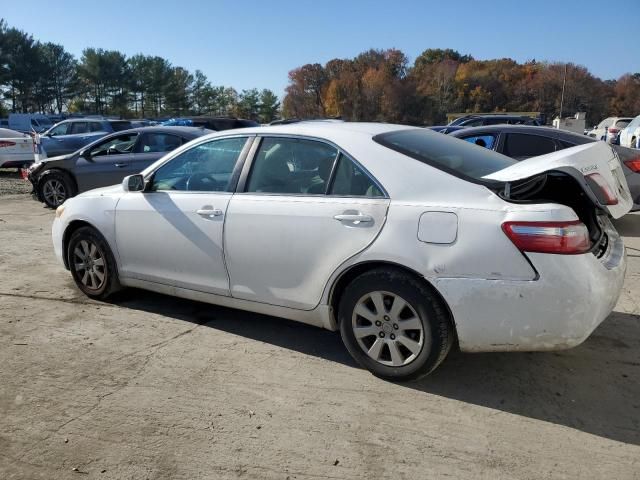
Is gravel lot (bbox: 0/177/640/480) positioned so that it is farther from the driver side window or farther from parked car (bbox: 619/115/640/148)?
parked car (bbox: 619/115/640/148)

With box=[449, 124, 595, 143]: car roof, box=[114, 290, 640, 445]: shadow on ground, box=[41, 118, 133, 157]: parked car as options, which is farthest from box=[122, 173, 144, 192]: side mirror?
box=[41, 118, 133, 157]: parked car

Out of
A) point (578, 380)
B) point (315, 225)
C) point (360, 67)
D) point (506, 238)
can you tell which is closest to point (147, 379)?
point (315, 225)

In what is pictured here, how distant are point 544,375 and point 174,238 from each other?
2787 mm

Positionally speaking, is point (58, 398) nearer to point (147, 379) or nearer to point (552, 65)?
point (147, 379)

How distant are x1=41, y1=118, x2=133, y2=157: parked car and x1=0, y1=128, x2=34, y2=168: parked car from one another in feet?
1.95

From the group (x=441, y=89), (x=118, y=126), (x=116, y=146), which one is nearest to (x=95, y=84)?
(x=441, y=89)

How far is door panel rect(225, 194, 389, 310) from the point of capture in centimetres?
334

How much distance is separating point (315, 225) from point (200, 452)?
1.48 meters

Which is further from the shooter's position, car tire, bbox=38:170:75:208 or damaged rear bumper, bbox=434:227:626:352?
car tire, bbox=38:170:75:208

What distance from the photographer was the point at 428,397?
3268 mm

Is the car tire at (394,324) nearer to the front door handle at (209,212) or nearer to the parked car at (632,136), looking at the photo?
the front door handle at (209,212)

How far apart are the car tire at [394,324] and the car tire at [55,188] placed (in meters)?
8.57

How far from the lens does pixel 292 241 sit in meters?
3.56

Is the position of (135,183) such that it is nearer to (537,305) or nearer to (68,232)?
(68,232)
